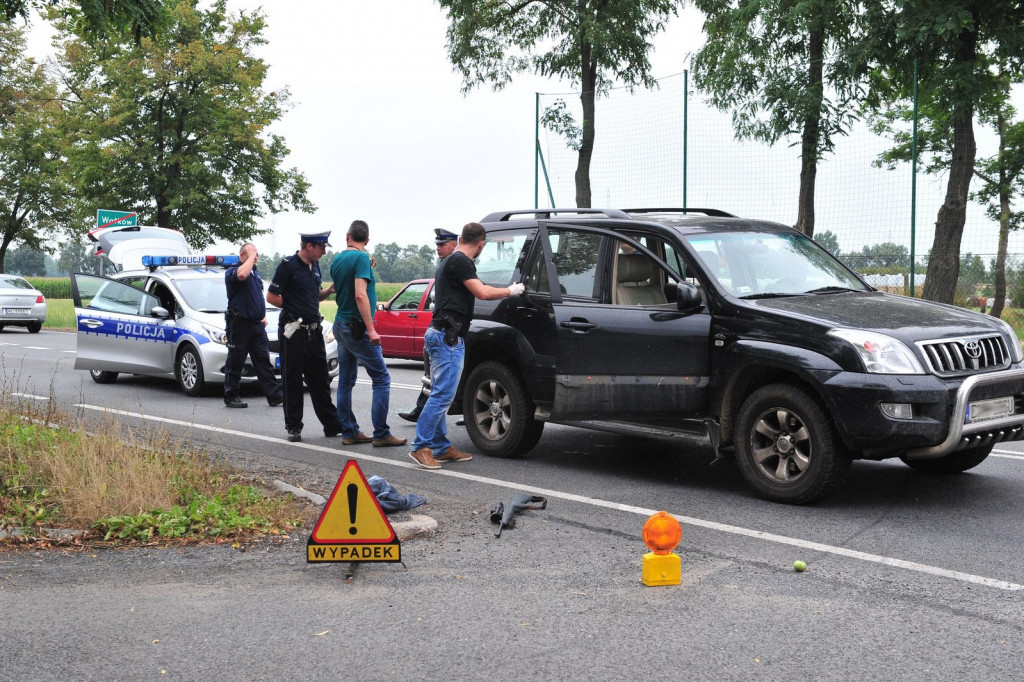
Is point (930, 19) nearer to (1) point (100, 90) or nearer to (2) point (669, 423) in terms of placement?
(2) point (669, 423)

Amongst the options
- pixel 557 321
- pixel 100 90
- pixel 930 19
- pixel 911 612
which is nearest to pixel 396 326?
pixel 557 321

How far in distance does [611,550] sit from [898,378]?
6.73 feet

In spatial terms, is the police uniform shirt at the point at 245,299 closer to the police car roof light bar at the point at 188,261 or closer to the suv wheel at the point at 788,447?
the police car roof light bar at the point at 188,261

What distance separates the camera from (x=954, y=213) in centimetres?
1683

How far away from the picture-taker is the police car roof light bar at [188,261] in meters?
13.7

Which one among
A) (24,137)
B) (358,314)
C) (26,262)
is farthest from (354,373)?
(26,262)

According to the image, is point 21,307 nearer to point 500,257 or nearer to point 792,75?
point 792,75

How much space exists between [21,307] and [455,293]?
25969mm

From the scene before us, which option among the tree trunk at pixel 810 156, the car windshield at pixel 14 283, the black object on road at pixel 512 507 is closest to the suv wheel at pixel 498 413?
the black object on road at pixel 512 507

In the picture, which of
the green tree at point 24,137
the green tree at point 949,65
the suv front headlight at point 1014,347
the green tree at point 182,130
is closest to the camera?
the suv front headlight at point 1014,347

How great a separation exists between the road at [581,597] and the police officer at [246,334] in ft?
15.7

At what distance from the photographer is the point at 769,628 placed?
4.40m

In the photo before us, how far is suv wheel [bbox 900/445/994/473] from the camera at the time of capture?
7.29 m

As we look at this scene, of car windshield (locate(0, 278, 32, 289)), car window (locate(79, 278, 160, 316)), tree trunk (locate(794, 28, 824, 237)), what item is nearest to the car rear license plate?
tree trunk (locate(794, 28, 824, 237))
